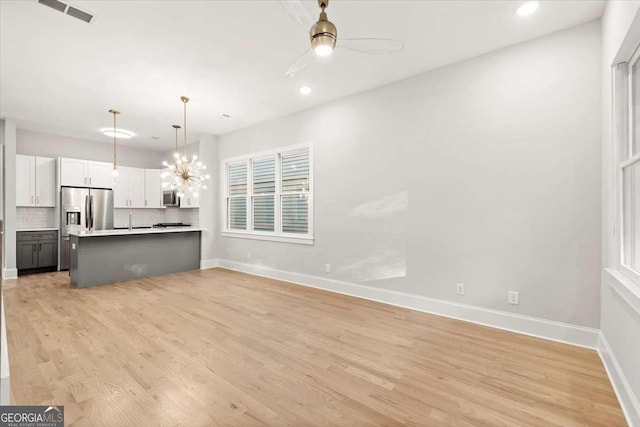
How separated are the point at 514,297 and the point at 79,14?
200 inches

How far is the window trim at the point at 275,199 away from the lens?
16.7 feet

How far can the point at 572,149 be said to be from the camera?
289 centimetres

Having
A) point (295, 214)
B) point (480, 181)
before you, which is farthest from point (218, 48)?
point (480, 181)

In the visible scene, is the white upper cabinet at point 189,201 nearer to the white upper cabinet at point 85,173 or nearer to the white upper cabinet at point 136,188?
the white upper cabinet at point 136,188

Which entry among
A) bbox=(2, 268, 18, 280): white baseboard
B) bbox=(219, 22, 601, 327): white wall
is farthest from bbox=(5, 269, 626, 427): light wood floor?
bbox=(2, 268, 18, 280): white baseboard

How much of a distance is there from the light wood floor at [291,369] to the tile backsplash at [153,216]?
4052 mm

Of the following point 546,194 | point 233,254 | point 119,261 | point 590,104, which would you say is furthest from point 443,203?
point 119,261

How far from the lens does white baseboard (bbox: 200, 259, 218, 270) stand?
6625 millimetres

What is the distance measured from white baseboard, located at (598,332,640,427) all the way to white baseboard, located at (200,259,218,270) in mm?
6446

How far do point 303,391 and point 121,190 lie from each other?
24.6 feet

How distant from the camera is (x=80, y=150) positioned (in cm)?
721

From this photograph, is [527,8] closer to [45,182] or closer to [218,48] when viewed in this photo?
[218,48]

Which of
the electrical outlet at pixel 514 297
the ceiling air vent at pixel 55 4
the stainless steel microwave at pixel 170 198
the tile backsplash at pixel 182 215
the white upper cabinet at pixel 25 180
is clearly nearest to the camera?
the ceiling air vent at pixel 55 4

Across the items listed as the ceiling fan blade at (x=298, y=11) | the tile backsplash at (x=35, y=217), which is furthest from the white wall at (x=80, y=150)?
the ceiling fan blade at (x=298, y=11)
